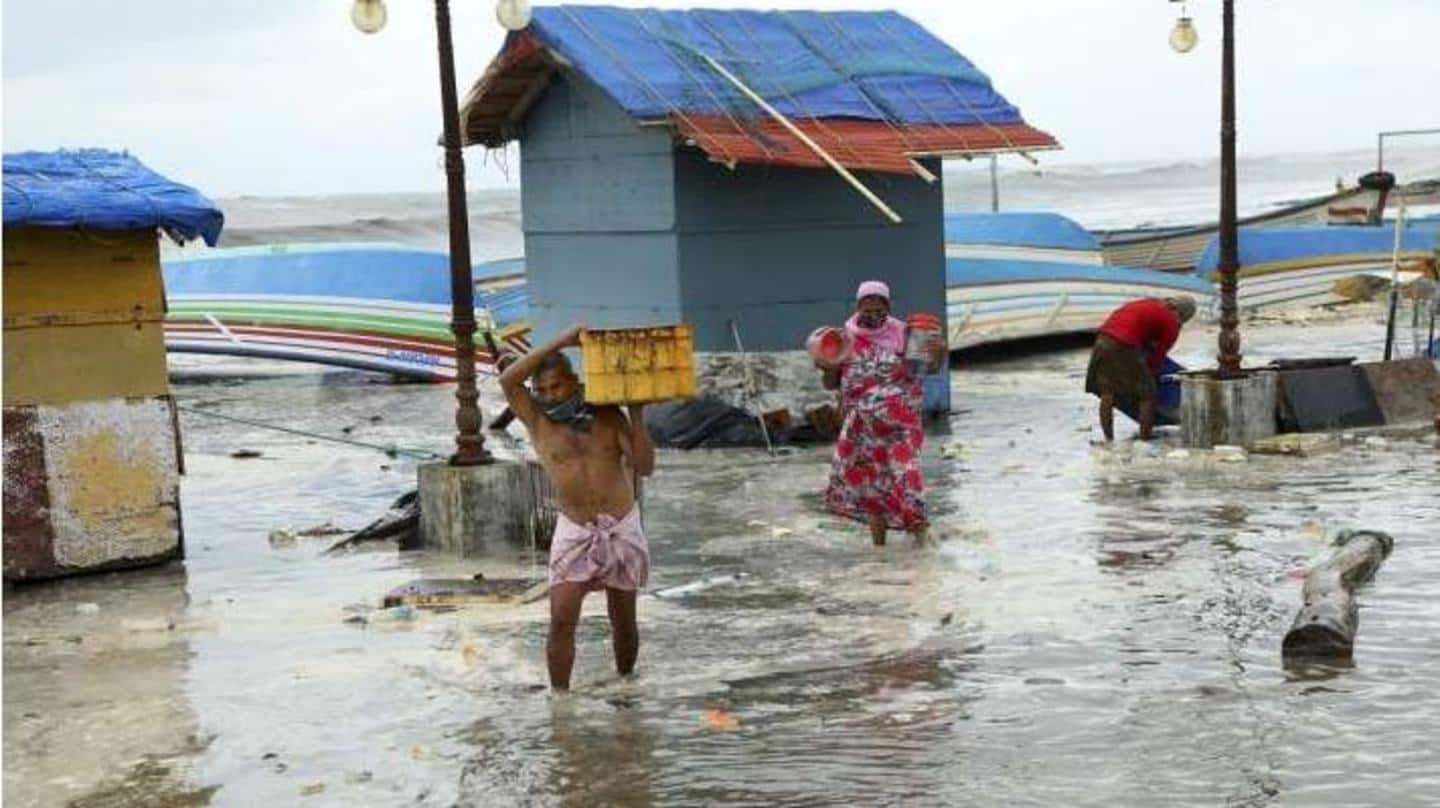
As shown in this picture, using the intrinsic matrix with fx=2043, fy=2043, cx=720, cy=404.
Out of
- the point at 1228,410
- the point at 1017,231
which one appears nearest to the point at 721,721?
the point at 1228,410

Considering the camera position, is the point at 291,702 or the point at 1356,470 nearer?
the point at 291,702

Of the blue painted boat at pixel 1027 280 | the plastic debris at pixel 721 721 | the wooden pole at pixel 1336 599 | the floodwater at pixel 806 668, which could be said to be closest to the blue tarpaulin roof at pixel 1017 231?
the blue painted boat at pixel 1027 280

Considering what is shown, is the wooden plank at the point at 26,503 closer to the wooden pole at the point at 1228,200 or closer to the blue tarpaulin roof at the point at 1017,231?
the wooden pole at the point at 1228,200

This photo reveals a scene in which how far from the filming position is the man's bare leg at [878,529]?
37.7ft

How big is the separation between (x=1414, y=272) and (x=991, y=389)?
29.7 ft

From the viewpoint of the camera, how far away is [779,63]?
17.5 metres

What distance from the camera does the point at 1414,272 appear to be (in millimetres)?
27391

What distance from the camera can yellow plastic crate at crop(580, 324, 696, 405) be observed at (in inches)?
308

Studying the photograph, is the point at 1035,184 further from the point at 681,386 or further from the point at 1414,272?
the point at 681,386

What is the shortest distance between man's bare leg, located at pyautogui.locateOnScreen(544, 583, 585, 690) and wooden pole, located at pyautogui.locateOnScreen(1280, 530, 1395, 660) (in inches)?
112

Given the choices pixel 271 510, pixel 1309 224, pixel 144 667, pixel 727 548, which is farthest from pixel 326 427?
pixel 1309 224

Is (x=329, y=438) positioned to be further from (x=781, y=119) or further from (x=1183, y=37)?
(x=1183, y=37)

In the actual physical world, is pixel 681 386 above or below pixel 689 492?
above

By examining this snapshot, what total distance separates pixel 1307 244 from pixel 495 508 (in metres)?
20.8
